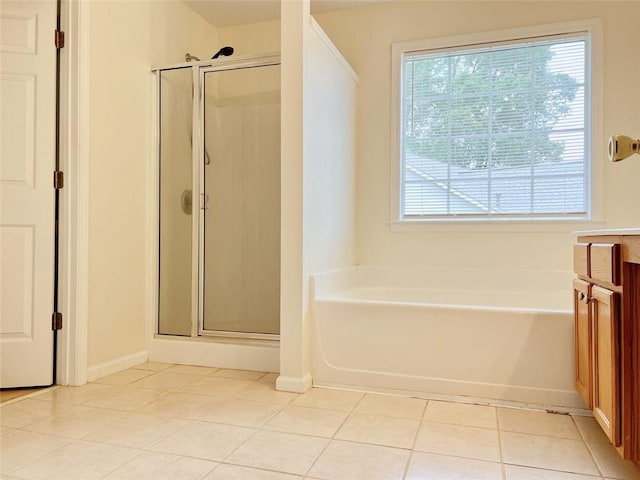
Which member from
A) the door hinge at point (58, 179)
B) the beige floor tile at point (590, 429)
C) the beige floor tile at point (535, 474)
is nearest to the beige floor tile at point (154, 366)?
the door hinge at point (58, 179)

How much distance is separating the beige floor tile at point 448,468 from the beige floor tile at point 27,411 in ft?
5.11

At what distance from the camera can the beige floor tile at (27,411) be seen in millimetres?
1913

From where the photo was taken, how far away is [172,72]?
117 inches

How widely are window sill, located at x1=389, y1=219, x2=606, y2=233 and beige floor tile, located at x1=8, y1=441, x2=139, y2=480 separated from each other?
2.27 meters

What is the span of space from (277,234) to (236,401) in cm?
110

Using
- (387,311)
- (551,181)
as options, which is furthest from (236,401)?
(551,181)

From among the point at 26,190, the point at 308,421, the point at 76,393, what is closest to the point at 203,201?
the point at 26,190

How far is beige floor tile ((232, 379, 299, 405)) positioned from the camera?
220 centimetres

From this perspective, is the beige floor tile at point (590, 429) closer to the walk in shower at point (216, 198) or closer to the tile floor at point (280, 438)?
the tile floor at point (280, 438)

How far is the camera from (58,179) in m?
2.40

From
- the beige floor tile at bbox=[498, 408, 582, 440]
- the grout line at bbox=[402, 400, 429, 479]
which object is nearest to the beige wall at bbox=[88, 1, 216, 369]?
the grout line at bbox=[402, 400, 429, 479]

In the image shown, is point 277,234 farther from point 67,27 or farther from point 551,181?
point 551,181

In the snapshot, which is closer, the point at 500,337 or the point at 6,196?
the point at 500,337

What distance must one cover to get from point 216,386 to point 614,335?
1.82 meters
